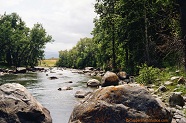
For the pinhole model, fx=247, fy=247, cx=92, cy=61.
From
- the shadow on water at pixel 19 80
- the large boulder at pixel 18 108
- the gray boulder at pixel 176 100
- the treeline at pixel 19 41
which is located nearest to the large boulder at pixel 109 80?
the shadow on water at pixel 19 80

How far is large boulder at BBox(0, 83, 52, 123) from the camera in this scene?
443 inches

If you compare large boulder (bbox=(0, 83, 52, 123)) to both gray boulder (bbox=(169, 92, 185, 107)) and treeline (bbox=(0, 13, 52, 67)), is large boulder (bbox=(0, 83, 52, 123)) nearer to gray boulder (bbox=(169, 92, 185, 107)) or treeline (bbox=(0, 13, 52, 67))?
gray boulder (bbox=(169, 92, 185, 107))

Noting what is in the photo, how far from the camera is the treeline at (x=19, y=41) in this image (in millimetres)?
79688

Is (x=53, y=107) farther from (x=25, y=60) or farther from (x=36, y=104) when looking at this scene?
A: (x=25, y=60)

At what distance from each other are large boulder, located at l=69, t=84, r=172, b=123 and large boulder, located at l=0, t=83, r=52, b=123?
264cm

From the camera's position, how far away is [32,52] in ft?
316

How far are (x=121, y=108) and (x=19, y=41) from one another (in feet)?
253

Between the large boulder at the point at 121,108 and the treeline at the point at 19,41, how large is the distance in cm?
7367

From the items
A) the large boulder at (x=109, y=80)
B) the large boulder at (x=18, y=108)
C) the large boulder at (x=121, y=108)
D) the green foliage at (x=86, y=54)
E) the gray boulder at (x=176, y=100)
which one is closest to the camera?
the large boulder at (x=121, y=108)

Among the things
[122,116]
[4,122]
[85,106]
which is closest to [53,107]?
[4,122]

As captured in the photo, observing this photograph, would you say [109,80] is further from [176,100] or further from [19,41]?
[19,41]

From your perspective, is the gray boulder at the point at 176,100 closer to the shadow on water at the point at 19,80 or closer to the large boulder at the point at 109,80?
the large boulder at the point at 109,80

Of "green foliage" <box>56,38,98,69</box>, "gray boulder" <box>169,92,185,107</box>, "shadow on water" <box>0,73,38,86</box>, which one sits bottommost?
"shadow on water" <box>0,73,38,86</box>

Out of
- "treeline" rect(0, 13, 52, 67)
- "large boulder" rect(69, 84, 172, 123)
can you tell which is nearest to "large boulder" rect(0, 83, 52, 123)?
"large boulder" rect(69, 84, 172, 123)
